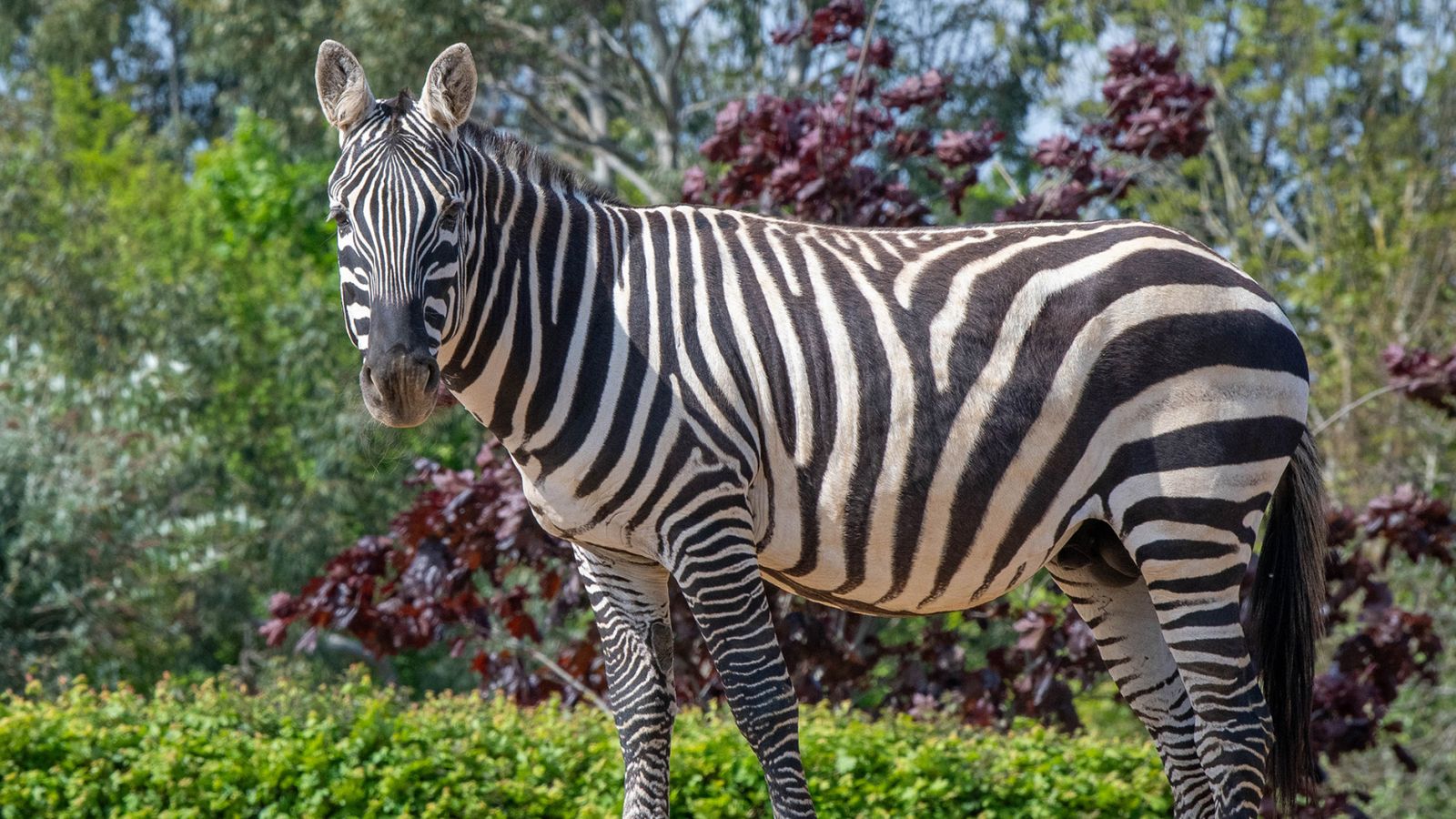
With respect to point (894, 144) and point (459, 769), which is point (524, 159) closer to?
point (459, 769)

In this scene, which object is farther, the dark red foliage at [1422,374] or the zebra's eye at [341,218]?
the dark red foliage at [1422,374]

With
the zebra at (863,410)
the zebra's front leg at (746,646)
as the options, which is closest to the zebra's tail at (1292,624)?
the zebra at (863,410)

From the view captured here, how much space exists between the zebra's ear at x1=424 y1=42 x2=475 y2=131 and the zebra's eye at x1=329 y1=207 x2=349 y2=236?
14.4 inches

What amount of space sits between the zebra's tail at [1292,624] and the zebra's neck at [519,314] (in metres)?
2.13

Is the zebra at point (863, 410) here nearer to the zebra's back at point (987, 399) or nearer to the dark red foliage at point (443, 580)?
the zebra's back at point (987, 399)

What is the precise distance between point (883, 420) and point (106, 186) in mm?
20743

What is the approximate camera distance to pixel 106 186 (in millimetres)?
21641

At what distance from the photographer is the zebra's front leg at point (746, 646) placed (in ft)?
12.2

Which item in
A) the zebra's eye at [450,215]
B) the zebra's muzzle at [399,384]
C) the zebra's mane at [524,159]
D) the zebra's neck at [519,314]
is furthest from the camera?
the zebra's mane at [524,159]

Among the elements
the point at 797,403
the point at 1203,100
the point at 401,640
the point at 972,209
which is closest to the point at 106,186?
the point at 972,209

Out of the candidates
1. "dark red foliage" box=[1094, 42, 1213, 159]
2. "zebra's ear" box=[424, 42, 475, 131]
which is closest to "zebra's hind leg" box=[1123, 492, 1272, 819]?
"zebra's ear" box=[424, 42, 475, 131]

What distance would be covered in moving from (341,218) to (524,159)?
0.70m

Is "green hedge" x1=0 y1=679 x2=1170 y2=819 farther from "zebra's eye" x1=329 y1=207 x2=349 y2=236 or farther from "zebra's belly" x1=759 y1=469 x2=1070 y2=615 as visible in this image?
"zebra's eye" x1=329 y1=207 x2=349 y2=236

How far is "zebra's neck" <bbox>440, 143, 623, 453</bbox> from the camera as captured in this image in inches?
151
